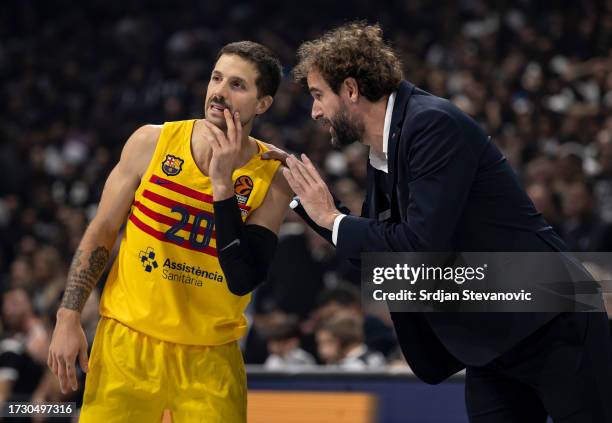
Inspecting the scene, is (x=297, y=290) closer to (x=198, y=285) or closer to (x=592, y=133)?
(x=592, y=133)

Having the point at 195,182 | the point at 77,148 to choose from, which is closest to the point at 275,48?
the point at 77,148

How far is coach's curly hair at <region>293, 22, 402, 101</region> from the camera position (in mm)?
3795

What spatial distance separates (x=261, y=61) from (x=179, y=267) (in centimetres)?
97

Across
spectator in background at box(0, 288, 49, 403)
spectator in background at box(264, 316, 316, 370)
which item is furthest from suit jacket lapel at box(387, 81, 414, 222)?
spectator in background at box(264, 316, 316, 370)

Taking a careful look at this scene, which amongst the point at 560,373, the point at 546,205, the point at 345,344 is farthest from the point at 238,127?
the point at 546,205

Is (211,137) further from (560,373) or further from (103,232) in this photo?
(560,373)

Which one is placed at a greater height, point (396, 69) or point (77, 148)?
point (77, 148)

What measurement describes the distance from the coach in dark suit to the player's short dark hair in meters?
0.34

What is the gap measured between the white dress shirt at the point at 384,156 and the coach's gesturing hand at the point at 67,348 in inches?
42.6

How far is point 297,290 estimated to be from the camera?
8719 millimetres

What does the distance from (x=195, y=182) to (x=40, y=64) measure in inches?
456

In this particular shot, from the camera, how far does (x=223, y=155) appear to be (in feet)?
12.5

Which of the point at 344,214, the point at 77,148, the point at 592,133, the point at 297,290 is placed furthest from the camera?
the point at 77,148

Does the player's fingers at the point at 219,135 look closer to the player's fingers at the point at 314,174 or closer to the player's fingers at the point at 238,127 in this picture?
the player's fingers at the point at 238,127
